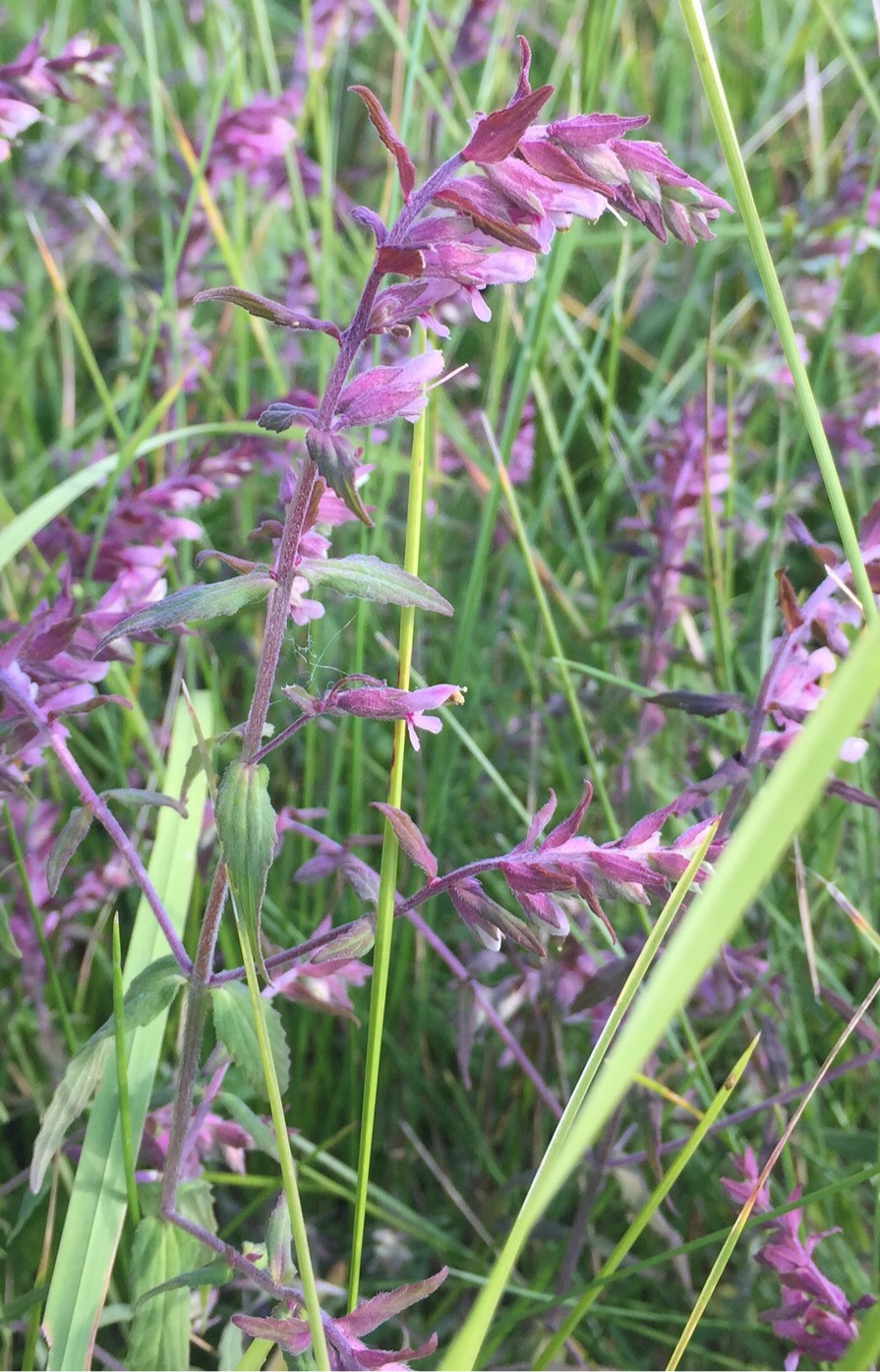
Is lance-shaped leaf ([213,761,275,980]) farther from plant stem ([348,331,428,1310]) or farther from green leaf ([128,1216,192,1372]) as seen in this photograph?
green leaf ([128,1216,192,1372])

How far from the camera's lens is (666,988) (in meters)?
0.34

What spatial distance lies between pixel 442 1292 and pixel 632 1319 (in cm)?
17

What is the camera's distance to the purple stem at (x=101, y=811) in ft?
2.25

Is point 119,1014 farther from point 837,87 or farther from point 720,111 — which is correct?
point 837,87

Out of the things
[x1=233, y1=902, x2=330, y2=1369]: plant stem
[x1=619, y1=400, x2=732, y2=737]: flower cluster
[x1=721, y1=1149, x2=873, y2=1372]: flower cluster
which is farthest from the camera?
[x1=619, y1=400, x2=732, y2=737]: flower cluster

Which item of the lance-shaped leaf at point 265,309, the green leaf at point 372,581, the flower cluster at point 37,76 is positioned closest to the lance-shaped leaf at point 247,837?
the green leaf at point 372,581

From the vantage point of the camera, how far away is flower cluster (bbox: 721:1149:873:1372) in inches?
29.2

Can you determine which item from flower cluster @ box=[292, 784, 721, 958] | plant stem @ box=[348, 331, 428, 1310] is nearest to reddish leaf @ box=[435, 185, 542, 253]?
plant stem @ box=[348, 331, 428, 1310]

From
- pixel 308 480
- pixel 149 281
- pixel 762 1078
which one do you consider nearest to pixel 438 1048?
pixel 762 1078

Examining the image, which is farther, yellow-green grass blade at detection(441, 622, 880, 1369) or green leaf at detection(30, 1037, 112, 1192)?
green leaf at detection(30, 1037, 112, 1192)

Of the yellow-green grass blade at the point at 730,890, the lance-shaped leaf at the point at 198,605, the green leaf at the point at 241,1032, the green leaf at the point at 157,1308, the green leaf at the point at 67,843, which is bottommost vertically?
the green leaf at the point at 157,1308

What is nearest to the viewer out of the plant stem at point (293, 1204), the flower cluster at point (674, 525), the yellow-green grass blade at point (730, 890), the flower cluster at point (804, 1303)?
the yellow-green grass blade at point (730, 890)

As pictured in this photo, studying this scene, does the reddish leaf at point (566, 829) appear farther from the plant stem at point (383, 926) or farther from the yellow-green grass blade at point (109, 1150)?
the yellow-green grass blade at point (109, 1150)

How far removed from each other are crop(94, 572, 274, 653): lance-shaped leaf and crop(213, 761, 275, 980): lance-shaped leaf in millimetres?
79
